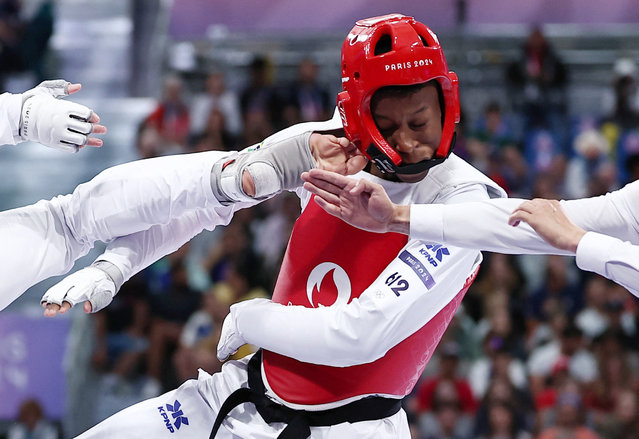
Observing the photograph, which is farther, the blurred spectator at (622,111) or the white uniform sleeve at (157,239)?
the blurred spectator at (622,111)

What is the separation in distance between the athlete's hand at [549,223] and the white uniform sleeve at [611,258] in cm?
4

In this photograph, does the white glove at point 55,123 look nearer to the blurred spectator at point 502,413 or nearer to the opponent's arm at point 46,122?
the opponent's arm at point 46,122

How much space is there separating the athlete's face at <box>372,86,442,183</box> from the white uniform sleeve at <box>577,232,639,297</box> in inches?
26.0

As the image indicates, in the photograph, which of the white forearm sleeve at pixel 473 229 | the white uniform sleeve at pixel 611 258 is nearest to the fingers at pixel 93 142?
the white forearm sleeve at pixel 473 229

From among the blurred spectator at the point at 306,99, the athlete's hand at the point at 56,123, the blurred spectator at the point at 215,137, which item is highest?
the athlete's hand at the point at 56,123

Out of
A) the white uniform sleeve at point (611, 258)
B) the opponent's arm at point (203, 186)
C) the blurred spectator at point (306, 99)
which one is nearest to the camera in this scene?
the white uniform sleeve at point (611, 258)

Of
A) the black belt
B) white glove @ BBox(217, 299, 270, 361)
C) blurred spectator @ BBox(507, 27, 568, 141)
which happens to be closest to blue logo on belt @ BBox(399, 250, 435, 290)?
the black belt

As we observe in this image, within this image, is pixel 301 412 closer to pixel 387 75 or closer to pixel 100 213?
pixel 100 213

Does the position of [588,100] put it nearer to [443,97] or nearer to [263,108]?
[263,108]

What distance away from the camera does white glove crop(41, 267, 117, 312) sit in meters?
3.38

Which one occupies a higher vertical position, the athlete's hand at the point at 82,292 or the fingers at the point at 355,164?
the fingers at the point at 355,164

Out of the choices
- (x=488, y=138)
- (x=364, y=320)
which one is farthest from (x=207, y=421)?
(x=488, y=138)

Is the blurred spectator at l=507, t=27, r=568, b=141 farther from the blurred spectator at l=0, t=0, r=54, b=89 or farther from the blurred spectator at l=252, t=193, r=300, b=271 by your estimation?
the blurred spectator at l=0, t=0, r=54, b=89

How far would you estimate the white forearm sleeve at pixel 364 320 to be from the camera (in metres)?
3.14
